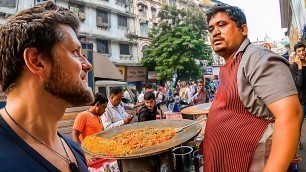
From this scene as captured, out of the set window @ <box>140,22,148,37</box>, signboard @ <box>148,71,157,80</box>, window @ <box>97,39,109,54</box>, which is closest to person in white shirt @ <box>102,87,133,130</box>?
window @ <box>97,39,109,54</box>

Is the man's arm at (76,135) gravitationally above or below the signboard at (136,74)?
below

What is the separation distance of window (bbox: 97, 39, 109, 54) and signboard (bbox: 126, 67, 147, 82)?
303cm

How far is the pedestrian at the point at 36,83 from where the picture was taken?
0.94 meters

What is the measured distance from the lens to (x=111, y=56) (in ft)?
73.2

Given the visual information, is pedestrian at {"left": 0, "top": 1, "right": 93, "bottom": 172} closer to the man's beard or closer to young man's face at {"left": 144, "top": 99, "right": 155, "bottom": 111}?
the man's beard

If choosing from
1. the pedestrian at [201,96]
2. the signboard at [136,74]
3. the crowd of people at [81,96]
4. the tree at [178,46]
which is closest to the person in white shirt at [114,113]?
the crowd of people at [81,96]

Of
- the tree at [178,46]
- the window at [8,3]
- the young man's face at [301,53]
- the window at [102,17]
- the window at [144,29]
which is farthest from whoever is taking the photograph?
the window at [144,29]

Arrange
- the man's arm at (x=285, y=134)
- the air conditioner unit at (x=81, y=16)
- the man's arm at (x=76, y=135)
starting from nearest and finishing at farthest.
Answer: the man's arm at (x=285, y=134)
the man's arm at (x=76, y=135)
the air conditioner unit at (x=81, y=16)

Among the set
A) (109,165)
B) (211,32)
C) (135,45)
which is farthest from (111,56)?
(211,32)

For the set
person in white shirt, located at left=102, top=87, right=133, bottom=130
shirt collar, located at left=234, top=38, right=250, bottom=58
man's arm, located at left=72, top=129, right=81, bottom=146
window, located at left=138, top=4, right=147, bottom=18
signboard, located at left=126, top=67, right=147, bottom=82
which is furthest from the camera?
window, located at left=138, top=4, right=147, bottom=18

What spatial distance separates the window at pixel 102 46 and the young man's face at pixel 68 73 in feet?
69.4

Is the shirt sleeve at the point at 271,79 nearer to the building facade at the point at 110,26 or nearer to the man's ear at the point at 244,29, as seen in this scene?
the man's ear at the point at 244,29

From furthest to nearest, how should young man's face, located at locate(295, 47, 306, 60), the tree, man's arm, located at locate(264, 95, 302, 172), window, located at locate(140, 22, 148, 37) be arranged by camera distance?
window, located at locate(140, 22, 148, 37) → the tree → young man's face, located at locate(295, 47, 306, 60) → man's arm, located at locate(264, 95, 302, 172)

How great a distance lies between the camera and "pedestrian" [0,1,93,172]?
3.09 ft
